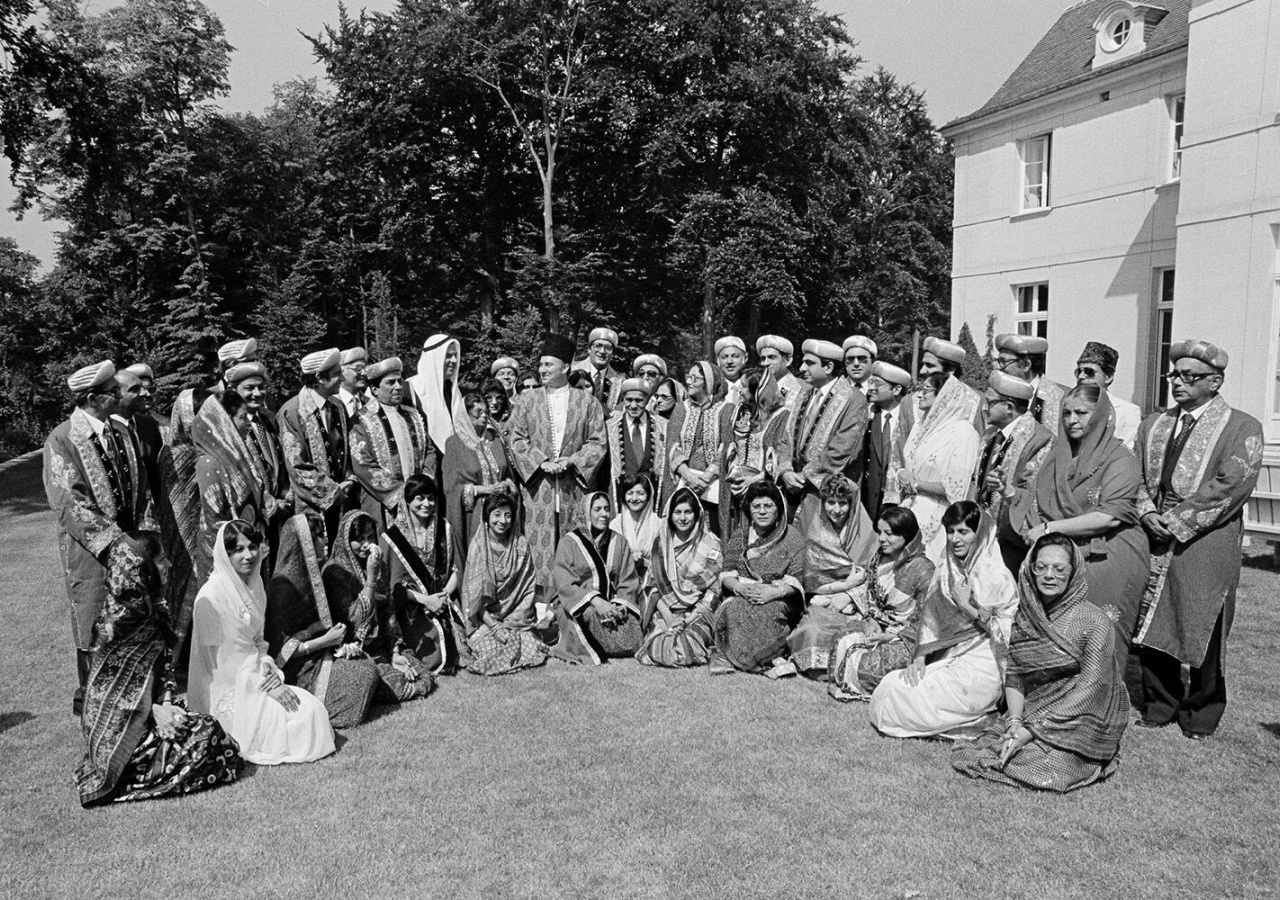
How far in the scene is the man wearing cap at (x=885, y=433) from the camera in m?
6.18

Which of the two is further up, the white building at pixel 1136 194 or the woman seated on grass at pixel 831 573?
the white building at pixel 1136 194

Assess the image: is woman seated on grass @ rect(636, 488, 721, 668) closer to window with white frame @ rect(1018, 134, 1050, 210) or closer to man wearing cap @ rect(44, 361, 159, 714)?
man wearing cap @ rect(44, 361, 159, 714)

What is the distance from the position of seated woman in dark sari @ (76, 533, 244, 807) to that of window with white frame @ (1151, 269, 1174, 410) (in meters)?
16.2

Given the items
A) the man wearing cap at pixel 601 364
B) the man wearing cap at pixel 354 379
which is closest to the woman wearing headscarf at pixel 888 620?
the man wearing cap at pixel 601 364

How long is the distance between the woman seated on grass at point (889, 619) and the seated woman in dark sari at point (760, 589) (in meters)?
0.40

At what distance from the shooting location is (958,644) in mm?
4570

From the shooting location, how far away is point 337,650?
4945 mm

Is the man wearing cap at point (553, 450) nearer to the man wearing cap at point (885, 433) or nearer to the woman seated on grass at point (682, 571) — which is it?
the woman seated on grass at point (682, 571)

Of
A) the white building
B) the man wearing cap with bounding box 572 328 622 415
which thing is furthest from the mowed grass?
the white building

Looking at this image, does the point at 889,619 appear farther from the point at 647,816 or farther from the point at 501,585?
the point at 501,585

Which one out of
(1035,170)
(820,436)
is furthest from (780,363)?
(1035,170)

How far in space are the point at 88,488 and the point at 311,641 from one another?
132cm

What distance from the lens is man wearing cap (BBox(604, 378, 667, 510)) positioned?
693 centimetres

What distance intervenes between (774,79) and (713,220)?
3.68m
